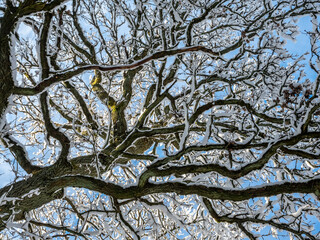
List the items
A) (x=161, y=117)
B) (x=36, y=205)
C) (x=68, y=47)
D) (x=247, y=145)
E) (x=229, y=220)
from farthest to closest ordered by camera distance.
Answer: (x=161, y=117) < (x=68, y=47) < (x=36, y=205) < (x=229, y=220) < (x=247, y=145)

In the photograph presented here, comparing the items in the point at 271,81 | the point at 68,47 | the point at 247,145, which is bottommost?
the point at 247,145

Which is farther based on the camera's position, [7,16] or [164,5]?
[164,5]

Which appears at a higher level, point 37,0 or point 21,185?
point 37,0

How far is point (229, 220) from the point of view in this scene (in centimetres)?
287

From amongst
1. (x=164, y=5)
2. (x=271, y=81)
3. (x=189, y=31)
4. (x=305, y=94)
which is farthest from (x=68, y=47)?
(x=305, y=94)

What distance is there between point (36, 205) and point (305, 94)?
3511 mm

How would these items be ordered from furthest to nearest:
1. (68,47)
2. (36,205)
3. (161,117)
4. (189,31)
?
(161,117)
(68,47)
(189,31)
(36,205)

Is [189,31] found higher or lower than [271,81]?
higher

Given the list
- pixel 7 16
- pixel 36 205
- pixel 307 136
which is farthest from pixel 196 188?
pixel 7 16

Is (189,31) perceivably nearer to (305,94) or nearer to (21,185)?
(305,94)

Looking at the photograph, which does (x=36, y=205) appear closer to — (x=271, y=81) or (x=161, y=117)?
(x=161, y=117)

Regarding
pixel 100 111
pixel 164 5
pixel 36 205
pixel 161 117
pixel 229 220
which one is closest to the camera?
pixel 229 220

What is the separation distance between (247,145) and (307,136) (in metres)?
0.58

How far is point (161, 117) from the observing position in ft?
18.5
